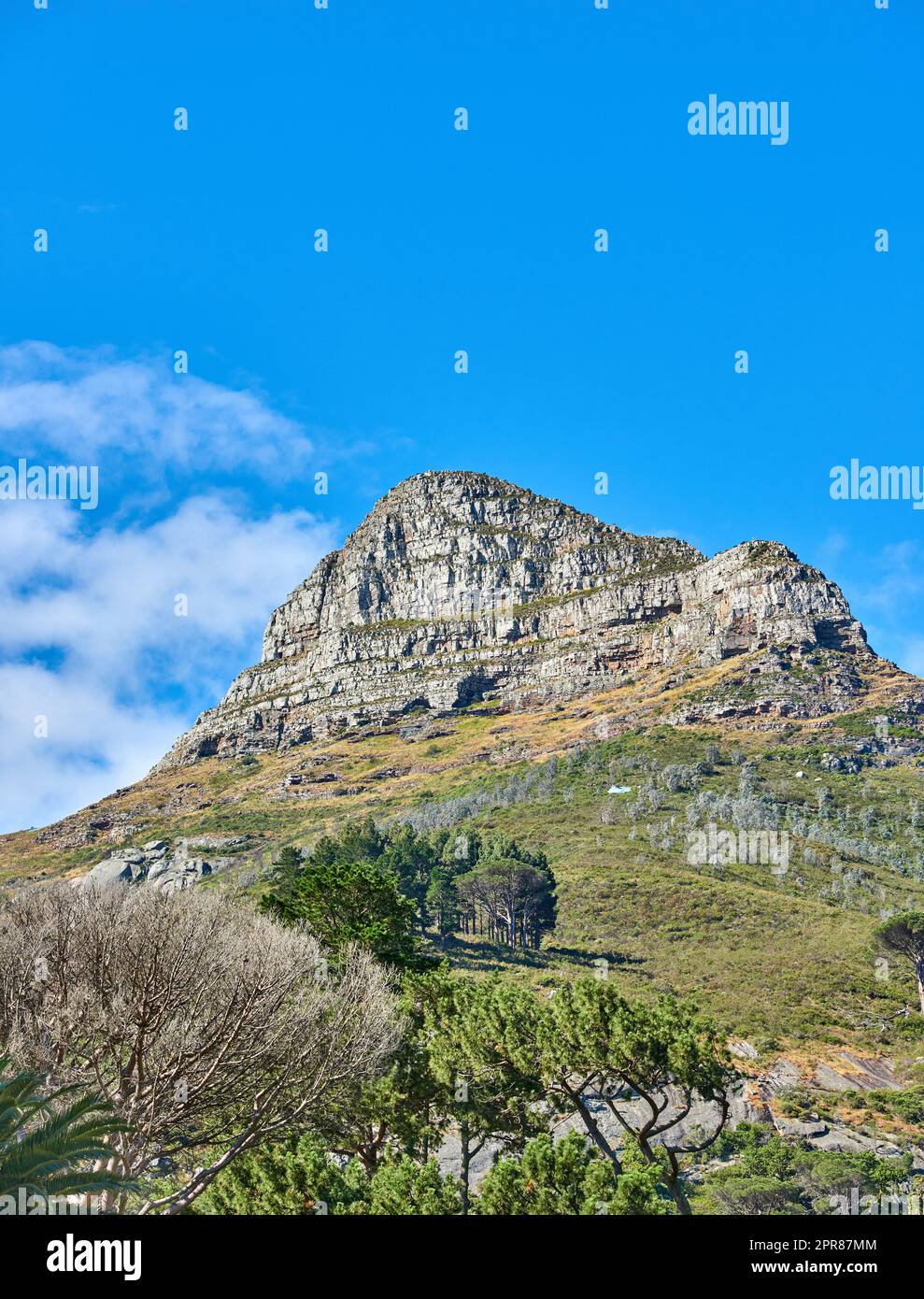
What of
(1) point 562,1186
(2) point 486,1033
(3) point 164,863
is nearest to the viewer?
(1) point 562,1186

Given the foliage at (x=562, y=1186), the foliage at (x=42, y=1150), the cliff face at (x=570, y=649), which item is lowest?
the foliage at (x=562, y=1186)

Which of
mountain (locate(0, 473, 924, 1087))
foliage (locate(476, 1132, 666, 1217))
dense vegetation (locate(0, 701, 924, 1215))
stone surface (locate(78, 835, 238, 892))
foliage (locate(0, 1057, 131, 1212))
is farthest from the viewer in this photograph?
stone surface (locate(78, 835, 238, 892))

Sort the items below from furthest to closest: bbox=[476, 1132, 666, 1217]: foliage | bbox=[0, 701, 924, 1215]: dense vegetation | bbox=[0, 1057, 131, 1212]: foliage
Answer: bbox=[0, 701, 924, 1215]: dense vegetation
bbox=[476, 1132, 666, 1217]: foliage
bbox=[0, 1057, 131, 1212]: foliage

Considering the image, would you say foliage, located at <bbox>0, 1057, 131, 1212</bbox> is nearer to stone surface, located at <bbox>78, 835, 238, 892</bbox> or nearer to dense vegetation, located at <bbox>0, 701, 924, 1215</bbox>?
dense vegetation, located at <bbox>0, 701, 924, 1215</bbox>

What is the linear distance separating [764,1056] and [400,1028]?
27113 millimetres

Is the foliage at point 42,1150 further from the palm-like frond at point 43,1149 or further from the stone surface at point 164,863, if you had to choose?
the stone surface at point 164,863

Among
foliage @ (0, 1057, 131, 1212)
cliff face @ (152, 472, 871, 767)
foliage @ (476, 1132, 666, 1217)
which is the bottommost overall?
foliage @ (476, 1132, 666, 1217)

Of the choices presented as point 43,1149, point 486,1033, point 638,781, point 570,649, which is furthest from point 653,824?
point 570,649

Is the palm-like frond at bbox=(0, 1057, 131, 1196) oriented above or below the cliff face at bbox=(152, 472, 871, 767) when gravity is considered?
below

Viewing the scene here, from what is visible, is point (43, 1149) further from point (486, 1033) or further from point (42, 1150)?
point (486, 1033)

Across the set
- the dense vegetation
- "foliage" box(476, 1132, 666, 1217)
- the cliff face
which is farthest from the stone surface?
"foliage" box(476, 1132, 666, 1217)

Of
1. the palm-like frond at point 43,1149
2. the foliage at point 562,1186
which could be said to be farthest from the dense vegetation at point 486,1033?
the palm-like frond at point 43,1149

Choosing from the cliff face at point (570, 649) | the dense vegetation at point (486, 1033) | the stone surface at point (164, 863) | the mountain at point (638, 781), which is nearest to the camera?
the dense vegetation at point (486, 1033)
